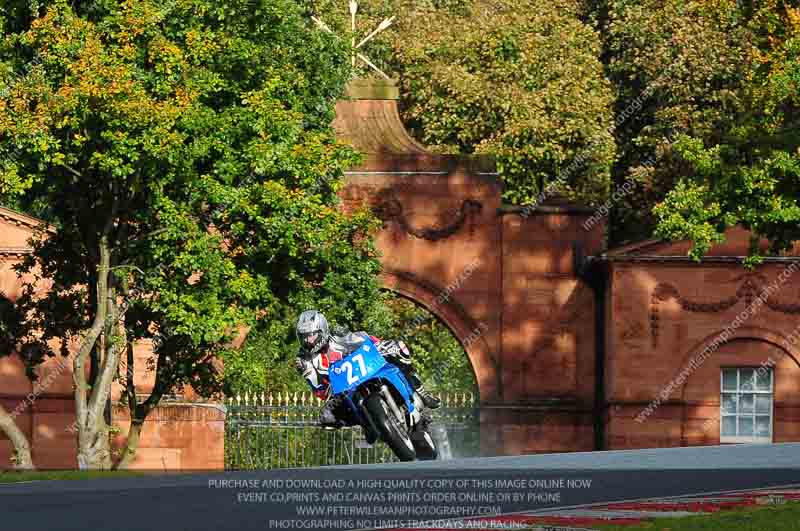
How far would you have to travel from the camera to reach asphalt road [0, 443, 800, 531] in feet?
46.7

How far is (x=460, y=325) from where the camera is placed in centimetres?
4306

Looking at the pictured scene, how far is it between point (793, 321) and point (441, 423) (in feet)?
27.6

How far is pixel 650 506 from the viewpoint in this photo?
15.7m

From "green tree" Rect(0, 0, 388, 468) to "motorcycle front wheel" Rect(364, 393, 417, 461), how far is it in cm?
945

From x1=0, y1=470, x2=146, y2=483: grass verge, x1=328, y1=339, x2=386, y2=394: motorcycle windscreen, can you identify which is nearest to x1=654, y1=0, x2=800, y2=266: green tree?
x1=328, y1=339, x2=386, y2=394: motorcycle windscreen

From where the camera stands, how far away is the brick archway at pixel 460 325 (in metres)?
43.0

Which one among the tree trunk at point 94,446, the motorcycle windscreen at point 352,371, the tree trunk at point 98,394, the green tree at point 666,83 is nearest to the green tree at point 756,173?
the green tree at point 666,83

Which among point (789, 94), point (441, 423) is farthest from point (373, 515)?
point (441, 423)

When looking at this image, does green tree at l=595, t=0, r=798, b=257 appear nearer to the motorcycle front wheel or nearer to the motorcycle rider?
the motorcycle rider

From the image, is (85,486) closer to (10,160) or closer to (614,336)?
(10,160)

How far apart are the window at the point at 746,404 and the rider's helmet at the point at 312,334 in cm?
2237

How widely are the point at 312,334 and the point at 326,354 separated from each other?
0.29m

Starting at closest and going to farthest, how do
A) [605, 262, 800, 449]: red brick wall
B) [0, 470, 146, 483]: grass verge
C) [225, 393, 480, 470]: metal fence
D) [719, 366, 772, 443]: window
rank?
[0, 470, 146, 483]: grass verge
[225, 393, 480, 470]: metal fence
[719, 366, 772, 443]: window
[605, 262, 800, 449]: red brick wall

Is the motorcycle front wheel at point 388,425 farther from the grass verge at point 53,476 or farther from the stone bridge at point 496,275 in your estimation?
the stone bridge at point 496,275
